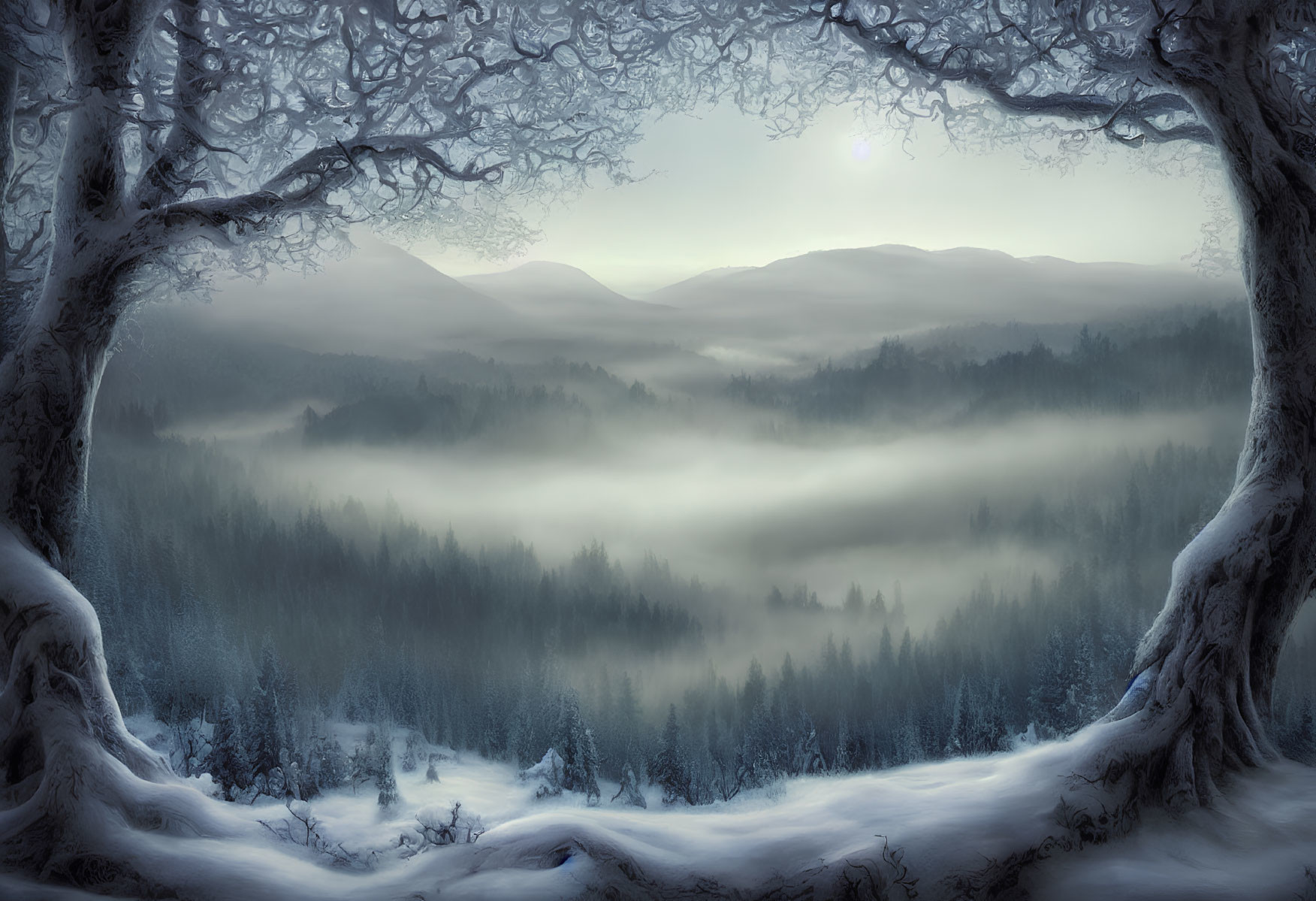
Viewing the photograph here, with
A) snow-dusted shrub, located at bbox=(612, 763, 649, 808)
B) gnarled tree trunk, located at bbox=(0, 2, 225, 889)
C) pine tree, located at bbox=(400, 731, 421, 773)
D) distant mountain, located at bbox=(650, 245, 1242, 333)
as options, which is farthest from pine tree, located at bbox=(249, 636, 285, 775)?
distant mountain, located at bbox=(650, 245, 1242, 333)

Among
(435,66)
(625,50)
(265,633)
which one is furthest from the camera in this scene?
(265,633)

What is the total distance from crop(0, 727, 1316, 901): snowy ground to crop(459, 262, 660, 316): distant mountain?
2.90 metres

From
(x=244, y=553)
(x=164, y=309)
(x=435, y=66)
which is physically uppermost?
(x=435, y=66)

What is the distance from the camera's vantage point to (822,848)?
3053 mm

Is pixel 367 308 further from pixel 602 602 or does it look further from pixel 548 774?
pixel 548 774

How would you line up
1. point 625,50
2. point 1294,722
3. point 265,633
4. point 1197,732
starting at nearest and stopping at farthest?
1. point 1197,732
2. point 625,50
3. point 1294,722
4. point 265,633

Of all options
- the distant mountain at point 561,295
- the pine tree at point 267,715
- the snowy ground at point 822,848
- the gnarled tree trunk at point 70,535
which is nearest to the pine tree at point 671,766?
the snowy ground at point 822,848

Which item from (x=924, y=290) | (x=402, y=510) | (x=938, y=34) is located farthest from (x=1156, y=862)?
(x=402, y=510)

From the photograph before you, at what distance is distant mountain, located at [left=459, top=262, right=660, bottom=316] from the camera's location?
5051mm

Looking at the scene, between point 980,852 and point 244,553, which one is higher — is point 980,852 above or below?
below

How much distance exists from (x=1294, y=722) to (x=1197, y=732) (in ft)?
5.56

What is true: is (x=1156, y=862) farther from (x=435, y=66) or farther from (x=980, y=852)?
(x=435, y=66)

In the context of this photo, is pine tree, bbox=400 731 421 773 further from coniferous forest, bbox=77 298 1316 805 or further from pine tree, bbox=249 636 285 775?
pine tree, bbox=249 636 285 775

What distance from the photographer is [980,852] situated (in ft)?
9.55
